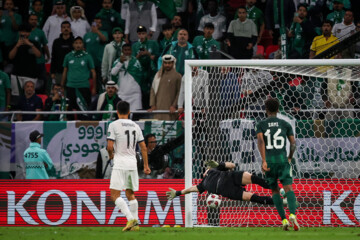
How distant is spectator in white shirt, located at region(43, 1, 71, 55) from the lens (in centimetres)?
1631

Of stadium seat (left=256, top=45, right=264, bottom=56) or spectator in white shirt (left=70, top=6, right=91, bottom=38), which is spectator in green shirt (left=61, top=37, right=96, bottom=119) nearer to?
spectator in white shirt (left=70, top=6, right=91, bottom=38)

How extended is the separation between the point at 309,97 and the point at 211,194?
2598 millimetres

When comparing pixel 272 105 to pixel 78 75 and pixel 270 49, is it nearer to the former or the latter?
pixel 270 49

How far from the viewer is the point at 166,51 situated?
1430 cm

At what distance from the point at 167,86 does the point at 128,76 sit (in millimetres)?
1438

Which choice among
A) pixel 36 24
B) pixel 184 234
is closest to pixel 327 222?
pixel 184 234

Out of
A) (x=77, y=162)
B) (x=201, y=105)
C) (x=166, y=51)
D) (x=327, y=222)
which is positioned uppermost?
(x=166, y=51)

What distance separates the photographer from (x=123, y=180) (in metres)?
9.70

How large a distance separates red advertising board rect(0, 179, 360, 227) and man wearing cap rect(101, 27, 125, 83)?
3605mm

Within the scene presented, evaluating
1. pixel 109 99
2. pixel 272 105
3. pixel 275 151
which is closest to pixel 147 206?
pixel 109 99

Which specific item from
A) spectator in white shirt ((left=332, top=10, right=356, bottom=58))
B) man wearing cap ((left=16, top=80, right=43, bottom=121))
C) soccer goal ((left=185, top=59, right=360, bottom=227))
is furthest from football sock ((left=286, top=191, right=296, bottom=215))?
man wearing cap ((left=16, top=80, right=43, bottom=121))

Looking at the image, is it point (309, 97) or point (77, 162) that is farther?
point (77, 162)

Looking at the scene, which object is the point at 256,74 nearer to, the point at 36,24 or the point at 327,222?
the point at 327,222

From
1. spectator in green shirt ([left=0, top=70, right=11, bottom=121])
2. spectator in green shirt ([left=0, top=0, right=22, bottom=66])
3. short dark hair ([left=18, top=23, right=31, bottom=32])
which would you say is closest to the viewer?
spectator in green shirt ([left=0, top=70, right=11, bottom=121])
